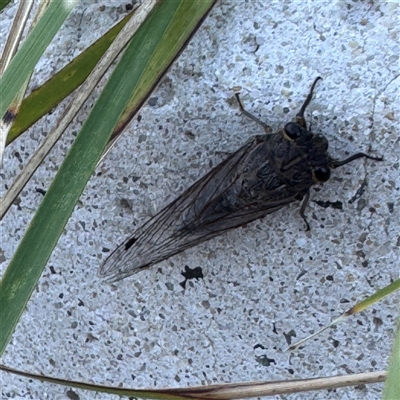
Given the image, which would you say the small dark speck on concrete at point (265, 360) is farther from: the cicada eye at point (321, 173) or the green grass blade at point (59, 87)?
the green grass blade at point (59, 87)

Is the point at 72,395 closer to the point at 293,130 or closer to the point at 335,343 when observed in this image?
the point at 335,343

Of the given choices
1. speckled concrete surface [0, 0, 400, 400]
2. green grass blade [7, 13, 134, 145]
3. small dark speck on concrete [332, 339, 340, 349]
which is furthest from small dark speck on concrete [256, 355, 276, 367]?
green grass blade [7, 13, 134, 145]

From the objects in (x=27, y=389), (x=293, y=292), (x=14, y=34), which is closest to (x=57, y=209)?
(x=14, y=34)

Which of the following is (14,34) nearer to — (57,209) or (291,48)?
(57,209)

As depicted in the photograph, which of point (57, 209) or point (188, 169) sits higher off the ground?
point (188, 169)

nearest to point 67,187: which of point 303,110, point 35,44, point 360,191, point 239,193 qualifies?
point 35,44

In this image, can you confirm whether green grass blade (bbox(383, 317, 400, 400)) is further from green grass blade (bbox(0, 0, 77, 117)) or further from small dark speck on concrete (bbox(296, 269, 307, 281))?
green grass blade (bbox(0, 0, 77, 117))

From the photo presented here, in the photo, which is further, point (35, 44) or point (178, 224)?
point (178, 224)
